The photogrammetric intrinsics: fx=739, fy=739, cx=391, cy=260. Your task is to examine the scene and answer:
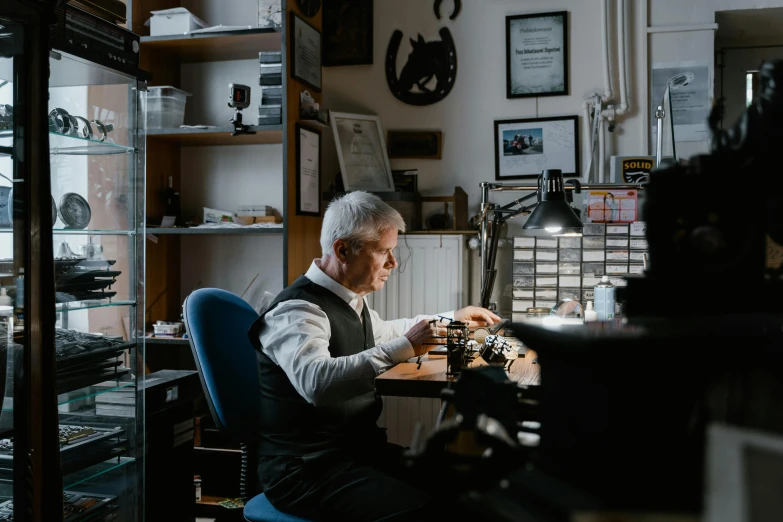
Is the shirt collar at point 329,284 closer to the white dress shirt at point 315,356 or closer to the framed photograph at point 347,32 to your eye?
the white dress shirt at point 315,356

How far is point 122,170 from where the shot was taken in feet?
8.43

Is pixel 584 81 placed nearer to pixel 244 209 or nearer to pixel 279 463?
pixel 244 209

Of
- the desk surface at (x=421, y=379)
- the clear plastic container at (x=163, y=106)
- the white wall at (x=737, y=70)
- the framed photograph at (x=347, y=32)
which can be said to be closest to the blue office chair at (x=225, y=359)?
the desk surface at (x=421, y=379)

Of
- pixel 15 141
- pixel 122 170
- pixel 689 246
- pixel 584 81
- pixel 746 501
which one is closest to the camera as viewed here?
pixel 746 501

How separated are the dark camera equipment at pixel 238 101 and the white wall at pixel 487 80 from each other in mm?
570

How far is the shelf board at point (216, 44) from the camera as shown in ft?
11.4

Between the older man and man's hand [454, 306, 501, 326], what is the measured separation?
1.63 ft

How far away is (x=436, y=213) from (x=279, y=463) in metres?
1.98

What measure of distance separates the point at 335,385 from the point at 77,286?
1.01 m

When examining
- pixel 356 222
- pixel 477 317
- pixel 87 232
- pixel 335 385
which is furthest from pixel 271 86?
pixel 335 385

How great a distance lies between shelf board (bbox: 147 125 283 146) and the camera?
3464mm

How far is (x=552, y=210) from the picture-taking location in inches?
101

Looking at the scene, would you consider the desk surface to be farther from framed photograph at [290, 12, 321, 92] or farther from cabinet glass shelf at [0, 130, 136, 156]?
framed photograph at [290, 12, 321, 92]

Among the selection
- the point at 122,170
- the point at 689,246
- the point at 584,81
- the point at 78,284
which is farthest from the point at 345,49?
the point at 689,246
